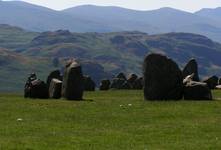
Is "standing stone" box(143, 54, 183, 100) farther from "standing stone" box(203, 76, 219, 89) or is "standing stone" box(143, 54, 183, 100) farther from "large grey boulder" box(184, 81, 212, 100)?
"standing stone" box(203, 76, 219, 89)

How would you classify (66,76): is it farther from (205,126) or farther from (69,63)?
(205,126)

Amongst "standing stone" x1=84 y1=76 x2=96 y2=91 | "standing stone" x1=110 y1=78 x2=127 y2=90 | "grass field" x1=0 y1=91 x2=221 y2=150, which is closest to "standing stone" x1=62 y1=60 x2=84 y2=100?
"grass field" x1=0 y1=91 x2=221 y2=150

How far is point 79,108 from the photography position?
41312 mm

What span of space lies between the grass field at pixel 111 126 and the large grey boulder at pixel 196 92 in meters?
5.65

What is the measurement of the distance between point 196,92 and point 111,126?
20.3m

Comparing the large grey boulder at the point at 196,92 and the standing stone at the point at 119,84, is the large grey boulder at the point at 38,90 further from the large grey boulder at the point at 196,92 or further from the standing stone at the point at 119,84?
the standing stone at the point at 119,84

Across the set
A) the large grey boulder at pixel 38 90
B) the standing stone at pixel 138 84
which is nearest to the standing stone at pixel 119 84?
the standing stone at pixel 138 84

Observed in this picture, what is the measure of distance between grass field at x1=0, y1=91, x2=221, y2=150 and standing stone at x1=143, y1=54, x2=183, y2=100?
18.5 feet

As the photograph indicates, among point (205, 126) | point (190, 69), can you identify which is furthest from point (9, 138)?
point (190, 69)

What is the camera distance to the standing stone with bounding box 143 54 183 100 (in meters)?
50.0

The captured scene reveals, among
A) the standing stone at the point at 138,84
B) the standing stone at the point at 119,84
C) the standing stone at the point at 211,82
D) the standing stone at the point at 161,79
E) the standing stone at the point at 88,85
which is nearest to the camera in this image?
the standing stone at the point at 161,79

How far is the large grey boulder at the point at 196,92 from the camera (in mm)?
49656

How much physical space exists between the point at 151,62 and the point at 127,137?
81.8 feet

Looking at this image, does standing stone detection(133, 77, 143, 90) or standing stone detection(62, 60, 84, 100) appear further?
standing stone detection(133, 77, 143, 90)
